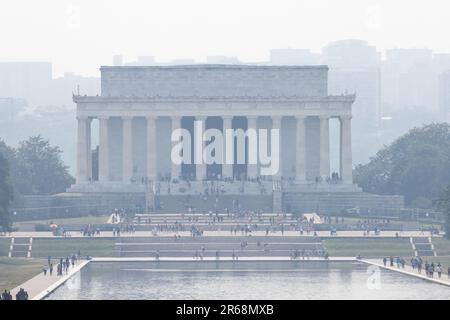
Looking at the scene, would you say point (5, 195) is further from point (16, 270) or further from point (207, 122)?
point (207, 122)

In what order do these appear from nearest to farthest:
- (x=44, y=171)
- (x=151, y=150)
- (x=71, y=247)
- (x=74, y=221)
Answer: (x=71, y=247), (x=74, y=221), (x=151, y=150), (x=44, y=171)

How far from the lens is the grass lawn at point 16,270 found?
84.0 metres

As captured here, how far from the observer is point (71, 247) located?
10944cm

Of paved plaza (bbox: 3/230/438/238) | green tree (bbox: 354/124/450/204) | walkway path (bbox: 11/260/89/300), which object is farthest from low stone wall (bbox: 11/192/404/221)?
walkway path (bbox: 11/260/89/300)

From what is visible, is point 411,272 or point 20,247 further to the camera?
→ point 20,247

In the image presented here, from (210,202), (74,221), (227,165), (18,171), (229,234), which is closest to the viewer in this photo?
(229,234)

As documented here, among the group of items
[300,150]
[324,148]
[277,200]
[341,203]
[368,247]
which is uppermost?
[324,148]

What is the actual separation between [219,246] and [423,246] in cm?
1443

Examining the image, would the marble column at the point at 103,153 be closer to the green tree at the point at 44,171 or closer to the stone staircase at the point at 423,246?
the green tree at the point at 44,171

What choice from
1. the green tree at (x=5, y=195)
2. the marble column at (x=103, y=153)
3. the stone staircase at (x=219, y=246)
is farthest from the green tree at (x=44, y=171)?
the stone staircase at (x=219, y=246)

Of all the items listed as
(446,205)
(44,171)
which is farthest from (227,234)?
(44,171)

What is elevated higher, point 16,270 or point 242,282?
point 16,270

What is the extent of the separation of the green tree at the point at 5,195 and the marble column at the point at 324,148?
3974cm
